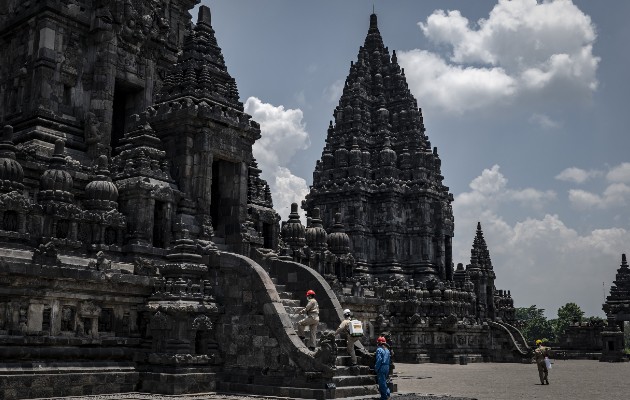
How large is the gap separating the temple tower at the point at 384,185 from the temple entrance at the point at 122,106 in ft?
80.3

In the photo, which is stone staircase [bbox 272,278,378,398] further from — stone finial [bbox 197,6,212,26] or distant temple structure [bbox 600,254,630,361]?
distant temple structure [bbox 600,254,630,361]

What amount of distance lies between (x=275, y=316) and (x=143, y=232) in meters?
6.74

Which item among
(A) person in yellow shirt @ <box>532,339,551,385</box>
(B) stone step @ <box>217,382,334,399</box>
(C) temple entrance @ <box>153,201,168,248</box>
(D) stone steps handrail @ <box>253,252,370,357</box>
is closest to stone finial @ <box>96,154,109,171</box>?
(C) temple entrance @ <box>153,201,168,248</box>

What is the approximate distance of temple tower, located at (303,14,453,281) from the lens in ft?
183

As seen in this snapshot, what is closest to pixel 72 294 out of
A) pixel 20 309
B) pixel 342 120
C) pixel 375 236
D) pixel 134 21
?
pixel 20 309

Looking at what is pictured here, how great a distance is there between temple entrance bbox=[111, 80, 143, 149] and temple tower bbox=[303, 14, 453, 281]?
24.5m

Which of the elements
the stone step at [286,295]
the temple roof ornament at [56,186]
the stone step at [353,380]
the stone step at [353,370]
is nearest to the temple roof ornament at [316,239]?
the stone step at [286,295]

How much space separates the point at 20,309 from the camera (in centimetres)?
1806

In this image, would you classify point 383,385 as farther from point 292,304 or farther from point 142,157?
point 142,157

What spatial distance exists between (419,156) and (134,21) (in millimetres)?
31738

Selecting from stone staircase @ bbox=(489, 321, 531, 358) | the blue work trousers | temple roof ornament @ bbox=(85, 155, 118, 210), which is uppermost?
temple roof ornament @ bbox=(85, 155, 118, 210)

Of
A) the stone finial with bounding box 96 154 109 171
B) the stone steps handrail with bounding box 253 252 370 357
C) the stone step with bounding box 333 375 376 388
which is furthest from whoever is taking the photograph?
the stone finial with bounding box 96 154 109 171

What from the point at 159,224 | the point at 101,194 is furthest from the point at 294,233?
the point at 101,194

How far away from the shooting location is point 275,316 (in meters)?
19.8
